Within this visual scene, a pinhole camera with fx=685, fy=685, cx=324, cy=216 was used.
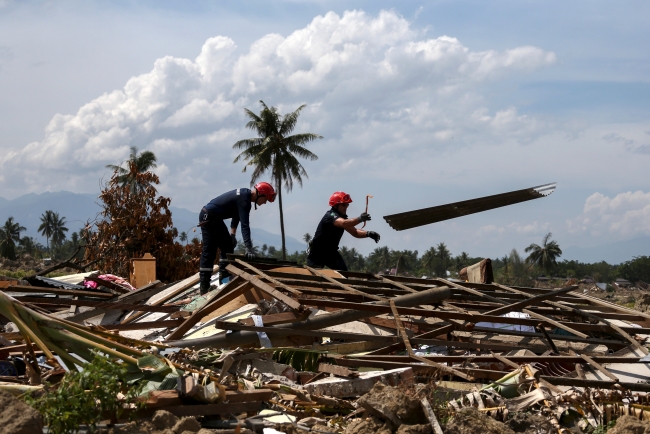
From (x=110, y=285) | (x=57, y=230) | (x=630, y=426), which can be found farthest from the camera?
(x=57, y=230)

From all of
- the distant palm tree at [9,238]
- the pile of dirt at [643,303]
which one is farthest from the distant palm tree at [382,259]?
the pile of dirt at [643,303]

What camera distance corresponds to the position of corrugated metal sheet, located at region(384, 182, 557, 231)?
887 cm

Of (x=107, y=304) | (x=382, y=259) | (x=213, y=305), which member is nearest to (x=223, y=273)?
(x=107, y=304)

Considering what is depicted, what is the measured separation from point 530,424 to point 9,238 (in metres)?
70.4

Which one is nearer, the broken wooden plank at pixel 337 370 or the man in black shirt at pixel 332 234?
the broken wooden plank at pixel 337 370

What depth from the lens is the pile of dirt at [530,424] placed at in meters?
4.14

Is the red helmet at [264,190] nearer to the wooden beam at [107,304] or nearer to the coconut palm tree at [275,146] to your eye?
the wooden beam at [107,304]

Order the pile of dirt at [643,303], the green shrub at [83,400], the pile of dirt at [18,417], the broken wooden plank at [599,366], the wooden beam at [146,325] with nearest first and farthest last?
the pile of dirt at [18,417]
the green shrub at [83,400]
the broken wooden plank at [599,366]
the wooden beam at [146,325]
the pile of dirt at [643,303]

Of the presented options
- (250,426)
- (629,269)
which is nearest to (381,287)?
(250,426)

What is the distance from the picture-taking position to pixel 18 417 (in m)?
3.26

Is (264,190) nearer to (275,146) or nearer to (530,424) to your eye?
(530,424)

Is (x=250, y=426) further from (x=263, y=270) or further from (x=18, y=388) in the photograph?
(x=263, y=270)

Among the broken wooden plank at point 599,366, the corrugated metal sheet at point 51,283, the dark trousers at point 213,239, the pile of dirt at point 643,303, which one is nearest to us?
the broken wooden plank at point 599,366

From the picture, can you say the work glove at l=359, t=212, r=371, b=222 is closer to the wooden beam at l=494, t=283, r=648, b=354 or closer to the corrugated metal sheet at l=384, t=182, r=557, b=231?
the corrugated metal sheet at l=384, t=182, r=557, b=231
